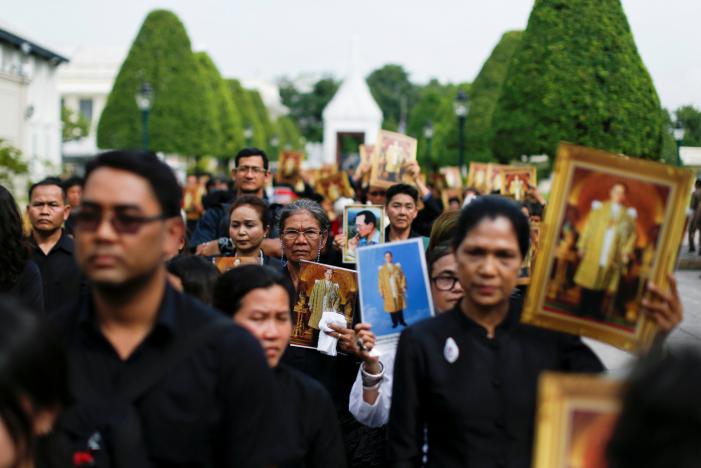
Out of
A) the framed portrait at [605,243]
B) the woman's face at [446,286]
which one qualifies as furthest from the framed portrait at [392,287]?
the framed portrait at [605,243]

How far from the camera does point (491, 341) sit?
3.39 metres

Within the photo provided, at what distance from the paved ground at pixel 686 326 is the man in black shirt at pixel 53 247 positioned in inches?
126

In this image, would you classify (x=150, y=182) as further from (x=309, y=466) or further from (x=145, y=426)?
(x=309, y=466)

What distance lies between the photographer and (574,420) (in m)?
2.24

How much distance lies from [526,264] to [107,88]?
2991 inches

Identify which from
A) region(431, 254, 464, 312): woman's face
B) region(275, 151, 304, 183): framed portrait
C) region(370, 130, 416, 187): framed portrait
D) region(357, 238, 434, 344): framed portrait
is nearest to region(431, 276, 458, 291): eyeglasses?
region(431, 254, 464, 312): woman's face

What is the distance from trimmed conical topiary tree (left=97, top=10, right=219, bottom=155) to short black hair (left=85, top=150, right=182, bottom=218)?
134ft

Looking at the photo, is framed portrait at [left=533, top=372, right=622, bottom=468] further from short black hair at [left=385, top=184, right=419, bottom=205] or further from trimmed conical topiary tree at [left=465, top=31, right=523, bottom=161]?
trimmed conical topiary tree at [left=465, top=31, right=523, bottom=161]

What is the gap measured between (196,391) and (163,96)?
43.0 metres

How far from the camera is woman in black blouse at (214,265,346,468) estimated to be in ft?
11.7

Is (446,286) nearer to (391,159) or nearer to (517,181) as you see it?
(391,159)

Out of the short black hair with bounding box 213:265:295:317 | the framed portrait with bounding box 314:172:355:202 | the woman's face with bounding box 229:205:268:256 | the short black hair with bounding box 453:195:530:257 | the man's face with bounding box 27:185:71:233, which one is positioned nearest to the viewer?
the short black hair with bounding box 453:195:530:257

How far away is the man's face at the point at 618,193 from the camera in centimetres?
319

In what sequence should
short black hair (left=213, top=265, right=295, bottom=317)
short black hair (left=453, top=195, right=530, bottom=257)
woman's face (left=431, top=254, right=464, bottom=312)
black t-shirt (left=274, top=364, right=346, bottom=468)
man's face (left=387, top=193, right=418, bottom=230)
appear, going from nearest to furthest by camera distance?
1. short black hair (left=453, top=195, right=530, bottom=257)
2. short black hair (left=213, top=265, right=295, bottom=317)
3. black t-shirt (left=274, top=364, right=346, bottom=468)
4. woman's face (left=431, top=254, right=464, bottom=312)
5. man's face (left=387, top=193, right=418, bottom=230)
